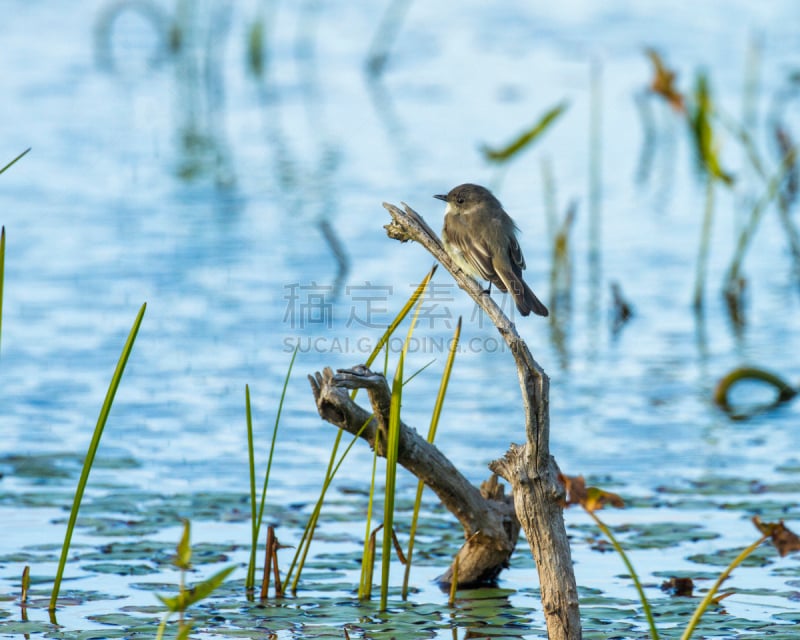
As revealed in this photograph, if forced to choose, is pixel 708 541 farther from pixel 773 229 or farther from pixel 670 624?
pixel 773 229

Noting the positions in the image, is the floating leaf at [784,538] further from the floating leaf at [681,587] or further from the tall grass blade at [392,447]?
the floating leaf at [681,587]

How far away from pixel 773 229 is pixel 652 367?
177 inches

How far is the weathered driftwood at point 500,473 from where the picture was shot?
16.6ft

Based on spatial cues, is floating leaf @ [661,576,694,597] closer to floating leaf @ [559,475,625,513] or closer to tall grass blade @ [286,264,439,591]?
floating leaf @ [559,475,625,513]

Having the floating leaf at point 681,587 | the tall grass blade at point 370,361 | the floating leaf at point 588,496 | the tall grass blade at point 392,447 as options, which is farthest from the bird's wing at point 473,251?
the floating leaf at point 588,496

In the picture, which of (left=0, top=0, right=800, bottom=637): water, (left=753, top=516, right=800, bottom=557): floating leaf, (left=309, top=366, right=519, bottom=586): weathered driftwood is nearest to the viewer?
(left=753, top=516, right=800, bottom=557): floating leaf

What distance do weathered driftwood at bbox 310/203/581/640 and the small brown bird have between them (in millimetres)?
871

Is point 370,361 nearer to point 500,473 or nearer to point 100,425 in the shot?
point 500,473

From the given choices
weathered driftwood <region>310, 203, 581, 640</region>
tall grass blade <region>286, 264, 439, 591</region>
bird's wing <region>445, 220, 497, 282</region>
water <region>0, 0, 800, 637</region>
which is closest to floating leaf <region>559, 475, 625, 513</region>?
weathered driftwood <region>310, 203, 581, 640</region>

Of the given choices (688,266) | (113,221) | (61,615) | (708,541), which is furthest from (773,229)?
(61,615)

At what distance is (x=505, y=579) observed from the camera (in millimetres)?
6887

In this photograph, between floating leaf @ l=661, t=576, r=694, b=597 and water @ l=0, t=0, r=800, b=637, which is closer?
floating leaf @ l=661, t=576, r=694, b=597

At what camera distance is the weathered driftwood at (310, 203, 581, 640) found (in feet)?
16.6

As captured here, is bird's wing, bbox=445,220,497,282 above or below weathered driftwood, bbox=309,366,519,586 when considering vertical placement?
above
